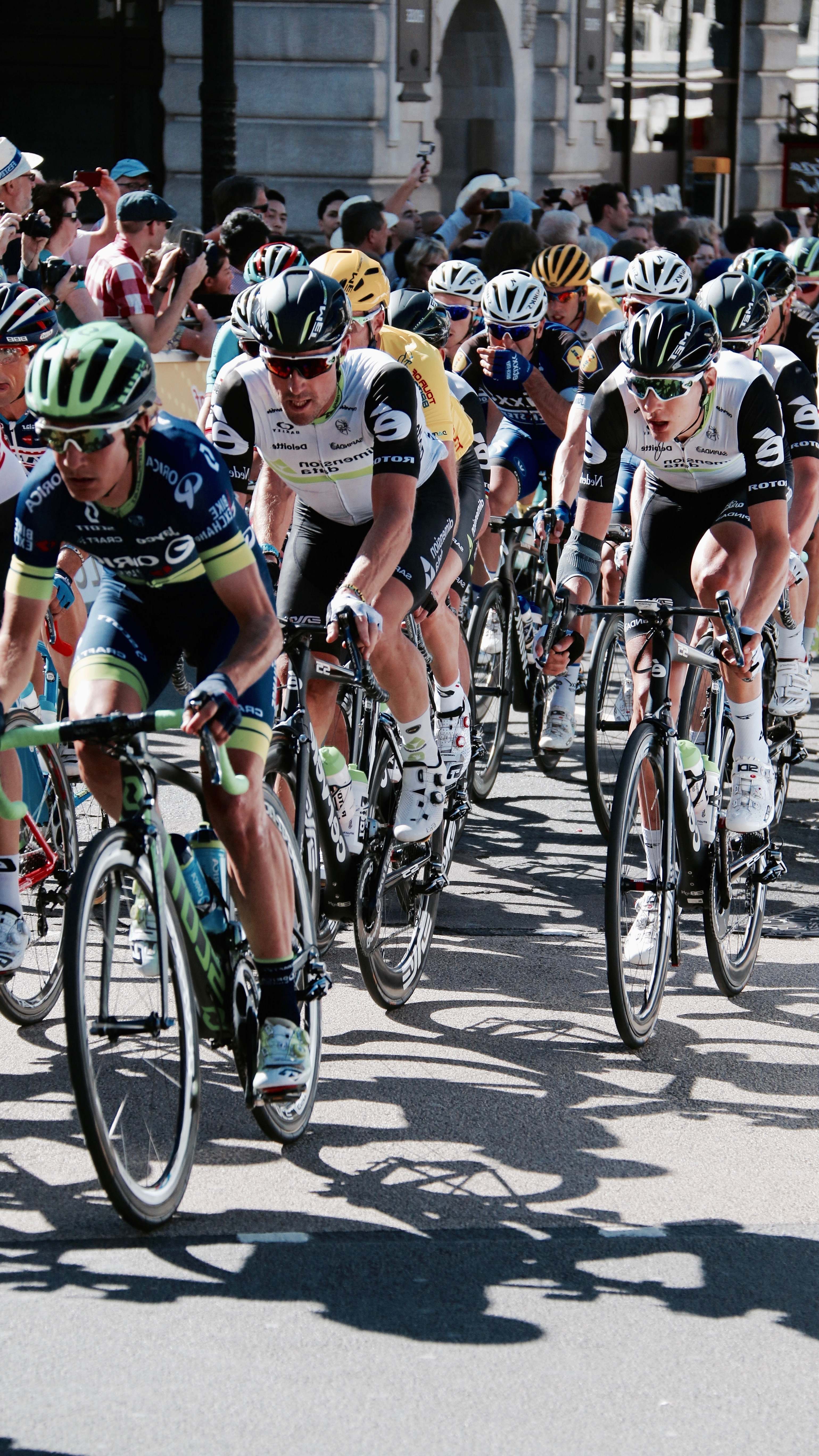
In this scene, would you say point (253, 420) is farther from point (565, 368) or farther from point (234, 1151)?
point (565, 368)

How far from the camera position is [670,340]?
5645 mm

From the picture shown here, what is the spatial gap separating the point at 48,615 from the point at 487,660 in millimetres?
2813

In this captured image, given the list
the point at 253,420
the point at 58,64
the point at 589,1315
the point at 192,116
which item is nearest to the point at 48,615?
the point at 253,420

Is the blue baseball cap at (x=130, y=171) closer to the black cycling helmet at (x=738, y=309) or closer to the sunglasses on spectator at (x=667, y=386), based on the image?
the black cycling helmet at (x=738, y=309)

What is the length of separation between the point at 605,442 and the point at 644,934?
171 cm

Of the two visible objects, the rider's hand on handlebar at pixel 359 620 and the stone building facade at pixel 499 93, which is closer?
the rider's hand on handlebar at pixel 359 620

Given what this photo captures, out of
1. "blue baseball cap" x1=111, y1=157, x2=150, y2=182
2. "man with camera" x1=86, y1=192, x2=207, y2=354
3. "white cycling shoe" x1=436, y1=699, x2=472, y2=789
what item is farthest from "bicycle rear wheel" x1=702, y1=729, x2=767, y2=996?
"blue baseball cap" x1=111, y1=157, x2=150, y2=182

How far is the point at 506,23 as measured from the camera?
24.0 metres

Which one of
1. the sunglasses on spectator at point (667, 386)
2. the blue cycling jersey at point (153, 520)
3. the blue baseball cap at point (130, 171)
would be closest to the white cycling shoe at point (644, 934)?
the sunglasses on spectator at point (667, 386)

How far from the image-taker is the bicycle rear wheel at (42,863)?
225 inches

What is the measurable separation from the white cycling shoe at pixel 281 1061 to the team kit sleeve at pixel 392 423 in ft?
5.71

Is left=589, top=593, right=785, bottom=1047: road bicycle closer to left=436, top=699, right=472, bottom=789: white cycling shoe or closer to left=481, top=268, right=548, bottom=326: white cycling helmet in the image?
left=436, top=699, right=472, bottom=789: white cycling shoe

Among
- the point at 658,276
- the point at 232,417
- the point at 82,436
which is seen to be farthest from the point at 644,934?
the point at 658,276

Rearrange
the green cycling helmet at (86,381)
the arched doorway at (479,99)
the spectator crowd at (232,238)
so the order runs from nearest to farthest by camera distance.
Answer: the green cycling helmet at (86,381) → the spectator crowd at (232,238) → the arched doorway at (479,99)
